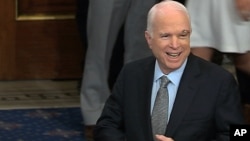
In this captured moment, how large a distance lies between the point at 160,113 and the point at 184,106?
0.09 m

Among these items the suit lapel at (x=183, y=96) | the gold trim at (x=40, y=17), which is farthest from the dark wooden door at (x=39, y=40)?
the suit lapel at (x=183, y=96)

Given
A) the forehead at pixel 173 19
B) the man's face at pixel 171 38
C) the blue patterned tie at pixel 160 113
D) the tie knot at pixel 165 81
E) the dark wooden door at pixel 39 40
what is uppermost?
the forehead at pixel 173 19

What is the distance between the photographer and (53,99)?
4.54m

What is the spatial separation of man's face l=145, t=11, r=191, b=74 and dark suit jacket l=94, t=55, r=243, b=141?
6 centimetres

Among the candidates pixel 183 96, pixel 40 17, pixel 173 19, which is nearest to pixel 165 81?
pixel 183 96

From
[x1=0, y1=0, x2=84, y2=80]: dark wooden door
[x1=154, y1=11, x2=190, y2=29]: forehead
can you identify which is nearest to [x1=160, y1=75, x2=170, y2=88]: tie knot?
[x1=154, y1=11, x2=190, y2=29]: forehead

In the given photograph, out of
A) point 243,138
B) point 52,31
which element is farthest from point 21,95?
point 243,138

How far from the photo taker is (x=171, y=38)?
93.4 inches

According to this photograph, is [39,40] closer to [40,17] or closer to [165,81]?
[40,17]

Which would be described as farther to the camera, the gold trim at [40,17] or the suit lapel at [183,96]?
the gold trim at [40,17]

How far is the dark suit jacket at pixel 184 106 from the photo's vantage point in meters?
2.36

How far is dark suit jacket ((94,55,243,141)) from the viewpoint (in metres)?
2.36

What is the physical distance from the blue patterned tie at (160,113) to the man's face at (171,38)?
8cm

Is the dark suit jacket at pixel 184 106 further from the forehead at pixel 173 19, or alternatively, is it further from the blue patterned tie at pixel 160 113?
the forehead at pixel 173 19
